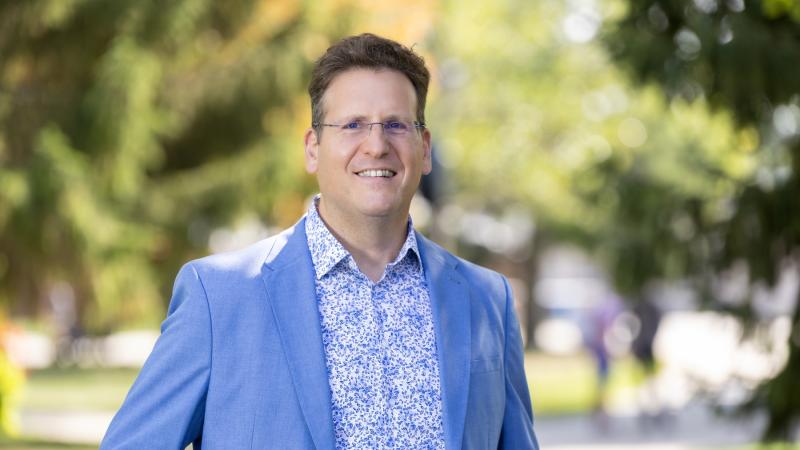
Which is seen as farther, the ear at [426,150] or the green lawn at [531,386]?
the green lawn at [531,386]

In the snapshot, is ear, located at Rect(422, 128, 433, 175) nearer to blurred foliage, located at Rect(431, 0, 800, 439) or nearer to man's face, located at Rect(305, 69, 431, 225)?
man's face, located at Rect(305, 69, 431, 225)

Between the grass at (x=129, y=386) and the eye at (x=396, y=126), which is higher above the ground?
the grass at (x=129, y=386)

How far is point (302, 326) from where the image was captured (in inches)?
124

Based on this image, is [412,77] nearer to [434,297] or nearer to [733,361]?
[434,297]

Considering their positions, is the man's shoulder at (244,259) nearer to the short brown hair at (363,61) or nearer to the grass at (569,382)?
the short brown hair at (363,61)

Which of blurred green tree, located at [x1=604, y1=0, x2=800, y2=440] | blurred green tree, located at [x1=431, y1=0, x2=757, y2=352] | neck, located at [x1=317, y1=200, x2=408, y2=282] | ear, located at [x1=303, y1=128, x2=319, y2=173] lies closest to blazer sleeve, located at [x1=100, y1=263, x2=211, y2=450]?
neck, located at [x1=317, y1=200, x2=408, y2=282]

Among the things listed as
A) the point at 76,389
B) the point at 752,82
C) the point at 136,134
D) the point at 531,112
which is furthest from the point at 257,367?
the point at 531,112

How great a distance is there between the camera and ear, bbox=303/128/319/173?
341 cm

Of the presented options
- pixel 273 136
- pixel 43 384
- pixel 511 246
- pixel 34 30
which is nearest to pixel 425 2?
pixel 273 136

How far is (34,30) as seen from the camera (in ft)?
48.1

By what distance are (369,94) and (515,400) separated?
0.84 meters

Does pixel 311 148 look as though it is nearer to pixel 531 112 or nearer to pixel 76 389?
pixel 76 389

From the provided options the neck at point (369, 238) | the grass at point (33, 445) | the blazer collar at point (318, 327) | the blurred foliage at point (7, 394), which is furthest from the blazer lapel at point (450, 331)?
the blurred foliage at point (7, 394)

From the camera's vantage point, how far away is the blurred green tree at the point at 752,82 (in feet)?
29.5
